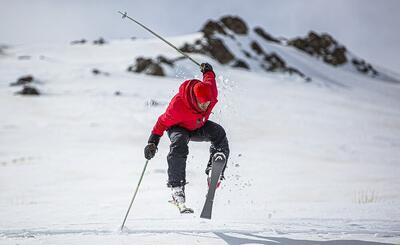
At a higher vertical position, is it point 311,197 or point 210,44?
point 210,44

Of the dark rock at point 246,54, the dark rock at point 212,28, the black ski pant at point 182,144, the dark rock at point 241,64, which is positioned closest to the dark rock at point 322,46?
the dark rock at point 212,28

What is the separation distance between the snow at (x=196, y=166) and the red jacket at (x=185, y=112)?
599 millimetres

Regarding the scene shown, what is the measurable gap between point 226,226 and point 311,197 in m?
3.50

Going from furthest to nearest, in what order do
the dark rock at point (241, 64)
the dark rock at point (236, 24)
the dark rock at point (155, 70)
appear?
the dark rock at point (236, 24) → the dark rock at point (241, 64) → the dark rock at point (155, 70)

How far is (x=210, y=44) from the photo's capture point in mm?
60938

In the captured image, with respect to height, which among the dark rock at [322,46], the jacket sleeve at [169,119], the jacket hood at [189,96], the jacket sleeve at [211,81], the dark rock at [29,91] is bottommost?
the dark rock at [29,91]

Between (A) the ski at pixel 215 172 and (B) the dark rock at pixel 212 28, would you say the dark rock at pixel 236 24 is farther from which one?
(A) the ski at pixel 215 172

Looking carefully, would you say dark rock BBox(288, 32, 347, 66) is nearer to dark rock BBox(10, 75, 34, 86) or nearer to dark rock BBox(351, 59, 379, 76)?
dark rock BBox(351, 59, 379, 76)

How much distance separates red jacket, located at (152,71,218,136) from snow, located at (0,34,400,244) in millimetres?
599

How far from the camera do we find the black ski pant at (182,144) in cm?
409

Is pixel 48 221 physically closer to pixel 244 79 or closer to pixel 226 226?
pixel 226 226

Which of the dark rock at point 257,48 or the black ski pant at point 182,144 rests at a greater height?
the dark rock at point 257,48

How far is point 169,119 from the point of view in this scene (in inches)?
164

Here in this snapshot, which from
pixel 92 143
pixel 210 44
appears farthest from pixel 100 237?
pixel 210 44
